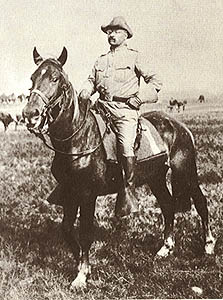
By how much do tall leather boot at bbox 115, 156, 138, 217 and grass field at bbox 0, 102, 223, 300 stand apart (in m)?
0.10

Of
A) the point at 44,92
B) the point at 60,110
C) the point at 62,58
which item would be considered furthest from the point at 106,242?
the point at 62,58

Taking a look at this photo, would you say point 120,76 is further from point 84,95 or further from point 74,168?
point 74,168


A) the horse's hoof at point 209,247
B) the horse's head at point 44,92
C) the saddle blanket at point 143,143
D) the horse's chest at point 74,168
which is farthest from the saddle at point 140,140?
the horse's hoof at point 209,247

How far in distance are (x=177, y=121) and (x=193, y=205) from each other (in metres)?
0.44

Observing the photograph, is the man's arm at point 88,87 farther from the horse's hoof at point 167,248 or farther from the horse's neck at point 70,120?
the horse's hoof at point 167,248

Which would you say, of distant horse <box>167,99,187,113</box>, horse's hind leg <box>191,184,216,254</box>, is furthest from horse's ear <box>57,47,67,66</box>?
horse's hind leg <box>191,184,216,254</box>

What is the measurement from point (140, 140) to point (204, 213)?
1.65 feet

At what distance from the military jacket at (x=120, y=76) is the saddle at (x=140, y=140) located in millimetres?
120

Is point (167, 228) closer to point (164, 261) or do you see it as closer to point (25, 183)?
point (164, 261)

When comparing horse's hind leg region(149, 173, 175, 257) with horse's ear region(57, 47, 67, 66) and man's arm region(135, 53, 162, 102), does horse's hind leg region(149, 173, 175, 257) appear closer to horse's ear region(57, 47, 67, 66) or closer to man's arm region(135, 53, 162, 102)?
man's arm region(135, 53, 162, 102)

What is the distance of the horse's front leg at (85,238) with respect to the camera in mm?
2246

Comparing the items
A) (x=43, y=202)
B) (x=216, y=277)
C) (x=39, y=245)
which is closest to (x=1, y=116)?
(x=43, y=202)

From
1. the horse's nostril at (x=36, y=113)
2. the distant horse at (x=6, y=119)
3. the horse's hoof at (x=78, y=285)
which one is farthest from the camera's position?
the distant horse at (x=6, y=119)

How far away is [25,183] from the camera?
2.53 metres
